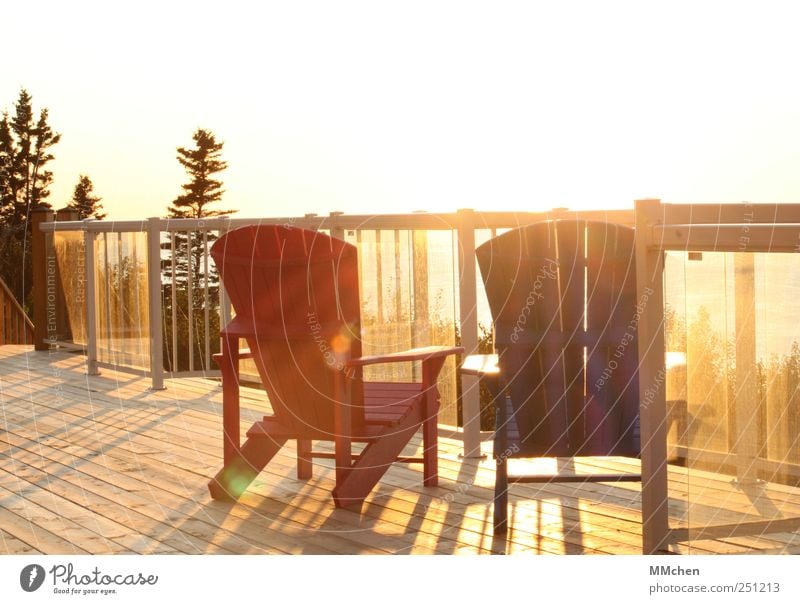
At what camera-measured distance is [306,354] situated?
386 cm

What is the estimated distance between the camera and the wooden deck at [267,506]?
339 centimetres

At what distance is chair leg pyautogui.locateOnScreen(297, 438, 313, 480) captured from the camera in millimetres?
4426

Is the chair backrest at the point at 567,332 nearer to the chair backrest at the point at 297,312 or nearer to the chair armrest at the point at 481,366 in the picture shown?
the chair armrest at the point at 481,366

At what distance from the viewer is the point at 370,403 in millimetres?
4141

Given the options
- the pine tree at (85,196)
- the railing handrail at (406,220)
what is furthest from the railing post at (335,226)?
the pine tree at (85,196)

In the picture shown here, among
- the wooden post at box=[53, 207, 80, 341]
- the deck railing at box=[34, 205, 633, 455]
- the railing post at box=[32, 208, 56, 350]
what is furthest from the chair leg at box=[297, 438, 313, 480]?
the railing post at box=[32, 208, 56, 350]

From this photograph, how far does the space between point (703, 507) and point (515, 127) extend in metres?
1.68

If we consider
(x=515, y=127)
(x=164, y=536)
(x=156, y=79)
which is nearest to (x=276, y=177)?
(x=156, y=79)

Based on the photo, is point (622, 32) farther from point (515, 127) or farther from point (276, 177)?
point (276, 177)

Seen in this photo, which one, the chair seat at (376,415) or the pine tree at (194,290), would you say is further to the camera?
the pine tree at (194,290)

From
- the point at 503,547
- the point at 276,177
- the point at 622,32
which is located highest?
the point at 622,32

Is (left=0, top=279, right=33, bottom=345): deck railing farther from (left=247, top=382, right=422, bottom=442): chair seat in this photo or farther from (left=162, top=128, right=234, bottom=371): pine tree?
(left=247, top=382, right=422, bottom=442): chair seat
